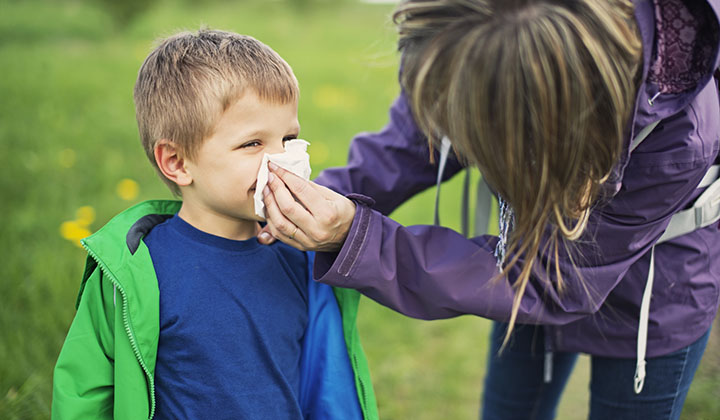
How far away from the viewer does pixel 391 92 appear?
24.6 ft

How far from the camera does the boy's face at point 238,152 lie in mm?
1557

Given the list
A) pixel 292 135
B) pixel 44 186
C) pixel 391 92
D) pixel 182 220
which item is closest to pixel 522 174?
pixel 292 135

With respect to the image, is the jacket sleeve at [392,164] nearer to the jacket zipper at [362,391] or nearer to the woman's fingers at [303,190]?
the woman's fingers at [303,190]

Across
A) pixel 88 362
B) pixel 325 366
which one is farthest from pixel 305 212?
pixel 88 362

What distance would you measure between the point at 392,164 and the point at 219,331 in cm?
84

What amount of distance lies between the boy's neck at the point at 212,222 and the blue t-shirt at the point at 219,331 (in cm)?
3

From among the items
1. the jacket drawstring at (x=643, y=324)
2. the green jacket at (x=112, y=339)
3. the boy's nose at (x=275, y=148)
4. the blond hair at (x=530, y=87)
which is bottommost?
the jacket drawstring at (x=643, y=324)

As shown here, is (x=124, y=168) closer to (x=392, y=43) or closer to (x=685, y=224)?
(x=392, y=43)

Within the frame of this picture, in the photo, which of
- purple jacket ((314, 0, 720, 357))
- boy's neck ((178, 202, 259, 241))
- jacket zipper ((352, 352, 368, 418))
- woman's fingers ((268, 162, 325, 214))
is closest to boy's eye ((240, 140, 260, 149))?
woman's fingers ((268, 162, 325, 214))

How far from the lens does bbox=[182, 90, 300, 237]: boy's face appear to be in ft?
5.11

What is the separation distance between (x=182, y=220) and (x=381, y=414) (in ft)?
5.20

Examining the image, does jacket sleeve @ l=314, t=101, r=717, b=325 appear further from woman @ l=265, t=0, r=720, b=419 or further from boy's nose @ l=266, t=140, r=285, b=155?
boy's nose @ l=266, t=140, r=285, b=155

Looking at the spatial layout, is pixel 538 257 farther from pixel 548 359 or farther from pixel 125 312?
pixel 125 312

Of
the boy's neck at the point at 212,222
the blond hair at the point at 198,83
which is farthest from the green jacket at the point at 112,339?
the blond hair at the point at 198,83
